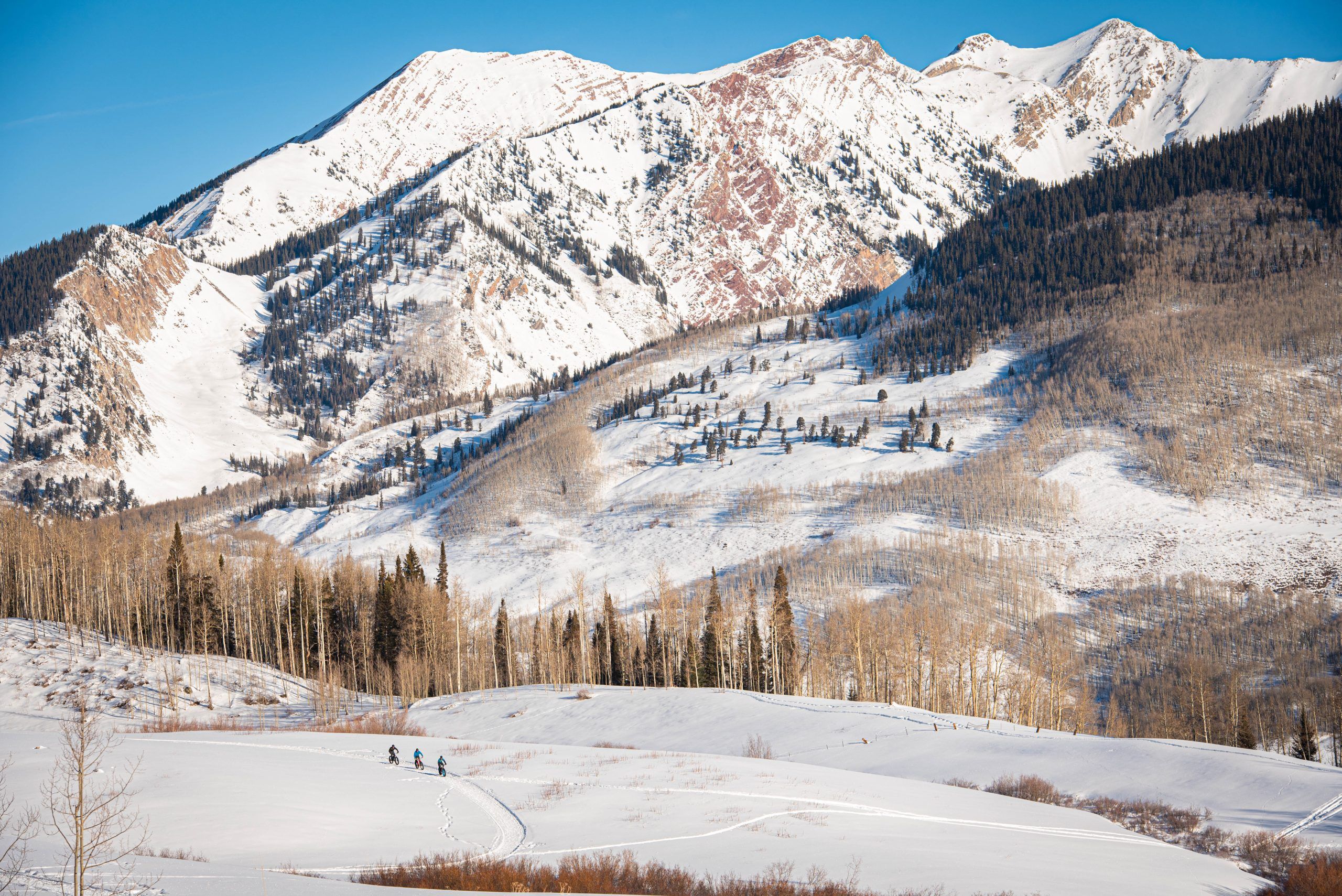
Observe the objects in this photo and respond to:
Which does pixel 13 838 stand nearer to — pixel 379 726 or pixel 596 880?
pixel 596 880

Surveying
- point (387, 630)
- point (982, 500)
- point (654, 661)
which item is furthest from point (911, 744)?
point (982, 500)

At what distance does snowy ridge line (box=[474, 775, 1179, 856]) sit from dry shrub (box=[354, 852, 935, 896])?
495 centimetres

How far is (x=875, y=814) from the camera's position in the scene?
3784 cm

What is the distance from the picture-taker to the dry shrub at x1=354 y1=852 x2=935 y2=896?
1005 inches

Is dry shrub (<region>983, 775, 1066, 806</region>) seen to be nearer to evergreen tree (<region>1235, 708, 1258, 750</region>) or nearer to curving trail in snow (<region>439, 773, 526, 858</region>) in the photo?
curving trail in snow (<region>439, 773, 526, 858</region>)

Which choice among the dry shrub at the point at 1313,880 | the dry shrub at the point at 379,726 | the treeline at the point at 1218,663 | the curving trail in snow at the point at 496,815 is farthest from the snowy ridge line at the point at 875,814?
the treeline at the point at 1218,663

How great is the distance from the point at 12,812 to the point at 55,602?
90420mm

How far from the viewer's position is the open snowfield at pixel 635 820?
28.7 meters

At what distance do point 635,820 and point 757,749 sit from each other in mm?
27686

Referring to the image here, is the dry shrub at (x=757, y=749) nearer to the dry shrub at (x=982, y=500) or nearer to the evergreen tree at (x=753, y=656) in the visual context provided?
the evergreen tree at (x=753, y=656)

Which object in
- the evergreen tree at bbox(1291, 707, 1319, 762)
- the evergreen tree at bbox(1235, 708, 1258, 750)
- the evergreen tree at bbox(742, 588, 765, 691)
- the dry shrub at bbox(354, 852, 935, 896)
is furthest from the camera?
the evergreen tree at bbox(742, 588, 765, 691)

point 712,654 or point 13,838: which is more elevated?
point 13,838

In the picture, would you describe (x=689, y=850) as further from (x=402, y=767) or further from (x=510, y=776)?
(x=402, y=767)

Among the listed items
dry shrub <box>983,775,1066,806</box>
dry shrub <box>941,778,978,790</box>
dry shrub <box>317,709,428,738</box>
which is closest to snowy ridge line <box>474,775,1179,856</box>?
dry shrub <box>983,775,1066,806</box>
